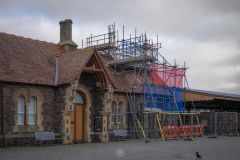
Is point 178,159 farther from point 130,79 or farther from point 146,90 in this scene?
point 130,79

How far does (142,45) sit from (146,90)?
364 centimetres

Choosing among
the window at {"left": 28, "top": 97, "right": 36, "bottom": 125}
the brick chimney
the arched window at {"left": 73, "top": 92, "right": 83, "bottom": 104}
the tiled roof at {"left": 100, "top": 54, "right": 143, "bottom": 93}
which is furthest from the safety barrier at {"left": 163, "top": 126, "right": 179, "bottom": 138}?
the brick chimney

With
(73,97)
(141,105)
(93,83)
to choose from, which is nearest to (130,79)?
(141,105)

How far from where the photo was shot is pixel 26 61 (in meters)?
23.4

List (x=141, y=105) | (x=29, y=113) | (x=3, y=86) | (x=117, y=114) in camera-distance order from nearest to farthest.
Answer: (x=3, y=86)
(x=29, y=113)
(x=117, y=114)
(x=141, y=105)

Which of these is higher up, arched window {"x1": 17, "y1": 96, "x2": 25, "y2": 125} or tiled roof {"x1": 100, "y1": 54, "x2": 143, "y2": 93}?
tiled roof {"x1": 100, "y1": 54, "x2": 143, "y2": 93}

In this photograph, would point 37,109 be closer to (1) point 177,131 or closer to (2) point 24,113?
(2) point 24,113

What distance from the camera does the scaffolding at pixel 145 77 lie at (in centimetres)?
2842

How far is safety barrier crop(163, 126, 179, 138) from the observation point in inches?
1025

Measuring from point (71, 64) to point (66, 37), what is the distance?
216 inches

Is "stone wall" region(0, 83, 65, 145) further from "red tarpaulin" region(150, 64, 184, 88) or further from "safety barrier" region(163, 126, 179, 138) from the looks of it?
"red tarpaulin" region(150, 64, 184, 88)

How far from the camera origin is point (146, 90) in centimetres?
2891

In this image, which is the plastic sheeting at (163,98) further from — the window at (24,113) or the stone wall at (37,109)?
Result: the window at (24,113)


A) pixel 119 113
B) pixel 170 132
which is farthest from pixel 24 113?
pixel 170 132
